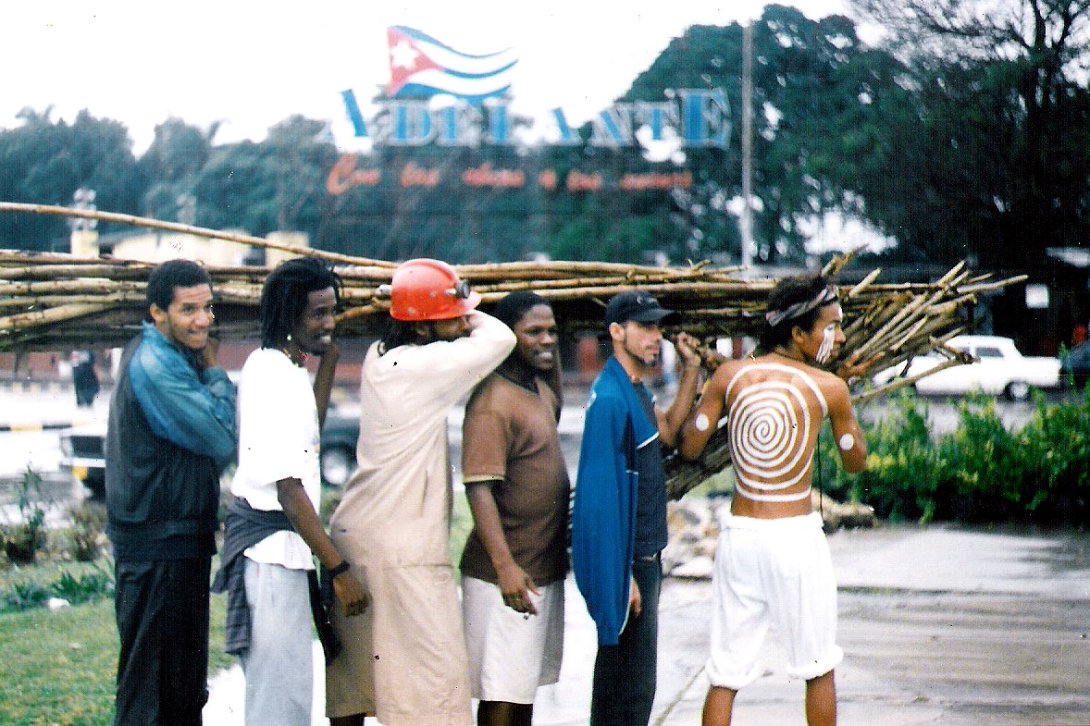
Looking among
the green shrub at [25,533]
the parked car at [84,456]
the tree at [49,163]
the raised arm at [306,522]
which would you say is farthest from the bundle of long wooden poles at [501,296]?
the parked car at [84,456]

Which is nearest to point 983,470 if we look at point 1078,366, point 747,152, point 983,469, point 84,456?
point 983,469

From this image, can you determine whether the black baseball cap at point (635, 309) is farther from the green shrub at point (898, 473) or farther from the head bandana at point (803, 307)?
the green shrub at point (898, 473)

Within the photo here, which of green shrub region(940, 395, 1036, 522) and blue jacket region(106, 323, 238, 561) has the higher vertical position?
blue jacket region(106, 323, 238, 561)

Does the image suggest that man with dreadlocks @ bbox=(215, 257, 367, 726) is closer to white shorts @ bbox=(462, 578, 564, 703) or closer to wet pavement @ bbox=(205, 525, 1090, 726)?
white shorts @ bbox=(462, 578, 564, 703)

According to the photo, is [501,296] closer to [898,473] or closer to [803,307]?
[803,307]

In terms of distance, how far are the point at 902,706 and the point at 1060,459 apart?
417 centimetres

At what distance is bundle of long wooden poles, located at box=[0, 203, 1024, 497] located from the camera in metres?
4.09

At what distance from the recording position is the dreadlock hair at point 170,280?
3.72m

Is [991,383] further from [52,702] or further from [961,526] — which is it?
[52,702]

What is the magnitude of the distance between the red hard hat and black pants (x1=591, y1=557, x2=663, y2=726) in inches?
37.1

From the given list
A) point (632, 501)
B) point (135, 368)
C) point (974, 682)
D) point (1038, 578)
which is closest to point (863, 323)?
point (632, 501)

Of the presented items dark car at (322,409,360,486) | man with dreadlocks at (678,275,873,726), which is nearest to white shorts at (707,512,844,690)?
man with dreadlocks at (678,275,873,726)

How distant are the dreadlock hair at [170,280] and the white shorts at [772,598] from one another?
5.85 ft

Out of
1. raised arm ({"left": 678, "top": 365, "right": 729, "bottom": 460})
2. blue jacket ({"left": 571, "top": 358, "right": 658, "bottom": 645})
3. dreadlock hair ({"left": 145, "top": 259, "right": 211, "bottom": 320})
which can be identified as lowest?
A: blue jacket ({"left": 571, "top": 358, "right": 658, "bottom": 645})
